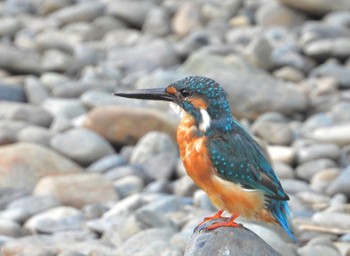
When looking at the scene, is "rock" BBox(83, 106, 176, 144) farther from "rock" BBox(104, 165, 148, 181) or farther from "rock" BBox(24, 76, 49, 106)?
"rock" BBox(24, 76, 49, 106)

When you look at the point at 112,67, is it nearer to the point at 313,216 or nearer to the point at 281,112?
the point at 281,112

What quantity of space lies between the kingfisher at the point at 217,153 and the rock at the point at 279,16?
10246 mm

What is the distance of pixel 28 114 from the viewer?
11.2 metres

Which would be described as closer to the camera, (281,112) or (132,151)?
(132,151)

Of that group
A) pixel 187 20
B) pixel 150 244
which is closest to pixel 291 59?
pixel 187 20

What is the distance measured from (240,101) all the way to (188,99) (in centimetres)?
668

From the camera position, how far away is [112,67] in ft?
46.2

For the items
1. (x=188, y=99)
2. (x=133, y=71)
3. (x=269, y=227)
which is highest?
(x=188, y=99)

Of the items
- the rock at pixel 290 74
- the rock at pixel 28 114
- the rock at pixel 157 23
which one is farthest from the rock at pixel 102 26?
the rock at pixel 28 114

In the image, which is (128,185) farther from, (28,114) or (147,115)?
(28,114)

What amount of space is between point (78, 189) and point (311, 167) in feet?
7.84

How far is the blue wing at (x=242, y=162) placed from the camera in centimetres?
508

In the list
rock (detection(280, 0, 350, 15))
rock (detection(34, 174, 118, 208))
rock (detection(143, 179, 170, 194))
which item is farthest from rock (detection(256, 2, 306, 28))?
rock (detection(34, 174, 118, 208))

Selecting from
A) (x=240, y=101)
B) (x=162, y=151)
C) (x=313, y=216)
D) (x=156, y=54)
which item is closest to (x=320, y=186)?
(x=313, y=216)
